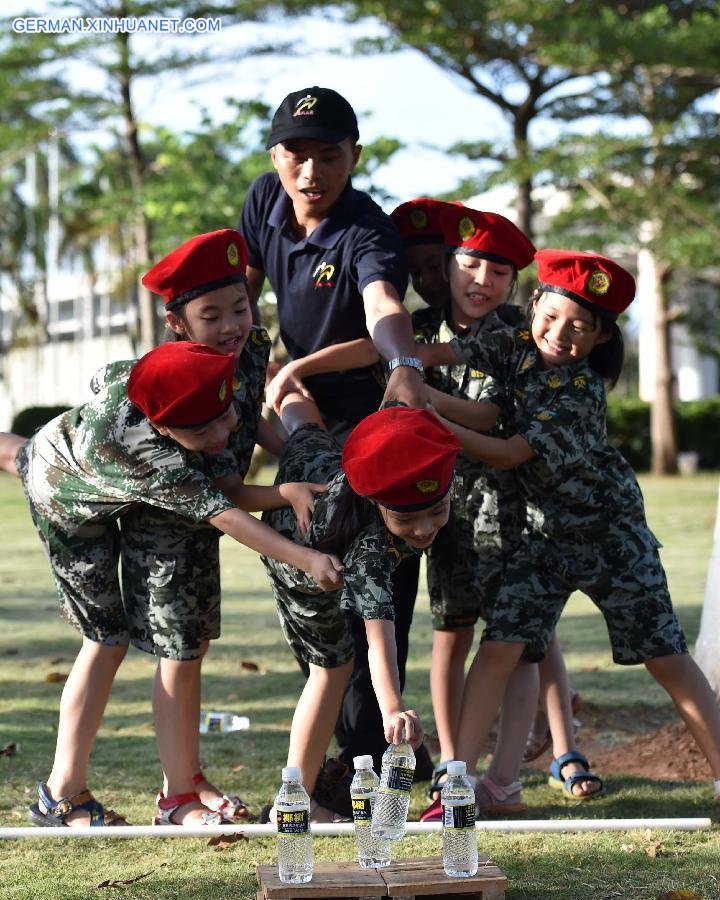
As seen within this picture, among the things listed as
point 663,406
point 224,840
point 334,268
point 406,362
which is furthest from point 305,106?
point 663,406

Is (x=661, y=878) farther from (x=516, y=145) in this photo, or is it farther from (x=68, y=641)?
(x=516, y=145)

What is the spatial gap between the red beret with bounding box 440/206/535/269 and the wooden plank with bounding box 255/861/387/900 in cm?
210

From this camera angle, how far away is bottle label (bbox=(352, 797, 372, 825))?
11.7 ft

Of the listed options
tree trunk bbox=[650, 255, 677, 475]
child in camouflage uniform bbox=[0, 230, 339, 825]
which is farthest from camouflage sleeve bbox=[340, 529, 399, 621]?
tree trunk bbox=[650, 255, 677, 475]

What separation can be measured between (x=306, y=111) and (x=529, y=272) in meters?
17.9

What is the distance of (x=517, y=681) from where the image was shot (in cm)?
466

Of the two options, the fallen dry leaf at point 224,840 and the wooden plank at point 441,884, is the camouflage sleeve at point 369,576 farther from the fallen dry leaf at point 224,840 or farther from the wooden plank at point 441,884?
the fallen dry leaf at point 224,840

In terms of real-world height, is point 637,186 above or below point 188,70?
below

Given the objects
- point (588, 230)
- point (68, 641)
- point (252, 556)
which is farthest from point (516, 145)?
point (68, 641)

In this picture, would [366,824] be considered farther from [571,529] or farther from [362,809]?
[571,529]

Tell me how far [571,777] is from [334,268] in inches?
79.0

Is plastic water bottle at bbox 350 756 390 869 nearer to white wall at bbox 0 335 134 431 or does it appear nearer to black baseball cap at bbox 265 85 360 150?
black baseball cap at bbox 265 85 360 150

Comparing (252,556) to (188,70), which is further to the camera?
(188,70)

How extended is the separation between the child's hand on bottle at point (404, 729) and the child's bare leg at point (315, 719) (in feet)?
2.61
